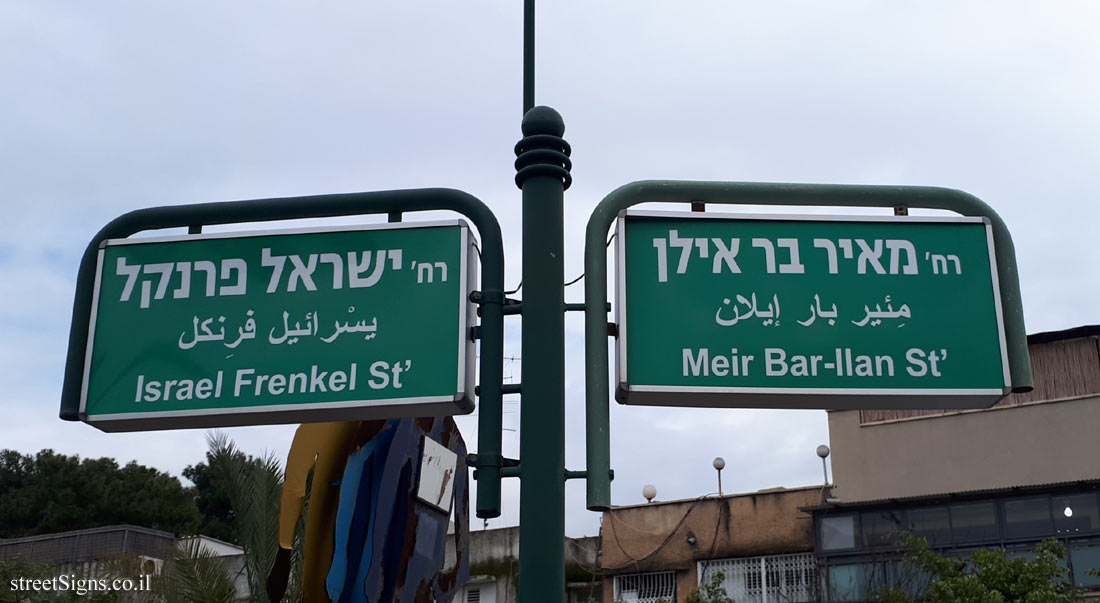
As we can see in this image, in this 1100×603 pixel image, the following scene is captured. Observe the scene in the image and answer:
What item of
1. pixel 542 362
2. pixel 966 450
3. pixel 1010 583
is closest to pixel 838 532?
pixel 966 450

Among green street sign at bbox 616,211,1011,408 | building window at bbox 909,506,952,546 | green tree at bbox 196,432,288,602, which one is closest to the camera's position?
green street sign at bbox 616,211,1011,408

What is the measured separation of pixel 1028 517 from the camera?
24.2m

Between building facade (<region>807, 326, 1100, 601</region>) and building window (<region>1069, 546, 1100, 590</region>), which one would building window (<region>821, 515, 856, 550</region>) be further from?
building window (<region>1069, 546, 1100, 590</region>)

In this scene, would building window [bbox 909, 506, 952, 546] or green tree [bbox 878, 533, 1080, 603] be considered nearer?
green tree [bbox 878, 533, 1080, 603]

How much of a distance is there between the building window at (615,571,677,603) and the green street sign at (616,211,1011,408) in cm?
2502

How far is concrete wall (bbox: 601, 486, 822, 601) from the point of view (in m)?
27.0

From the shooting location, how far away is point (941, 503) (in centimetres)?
2516

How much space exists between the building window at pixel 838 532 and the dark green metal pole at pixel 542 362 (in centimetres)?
2349

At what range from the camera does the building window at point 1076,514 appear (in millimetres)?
23609

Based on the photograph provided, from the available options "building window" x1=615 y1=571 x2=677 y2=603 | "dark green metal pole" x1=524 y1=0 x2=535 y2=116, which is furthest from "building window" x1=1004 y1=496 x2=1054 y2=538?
"dark green metal pole" x1=524 y1=0 x2=535 y2=116

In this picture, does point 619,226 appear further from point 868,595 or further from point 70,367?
point 868,595

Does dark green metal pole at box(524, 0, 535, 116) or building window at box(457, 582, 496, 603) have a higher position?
dark green metal pole at box(524, 0, 535, 116)

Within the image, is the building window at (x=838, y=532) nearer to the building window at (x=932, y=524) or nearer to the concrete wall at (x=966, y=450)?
the concrete wall at (x=966, y=450)

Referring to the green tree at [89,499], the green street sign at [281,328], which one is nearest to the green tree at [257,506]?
the green street sign at [281,328]
